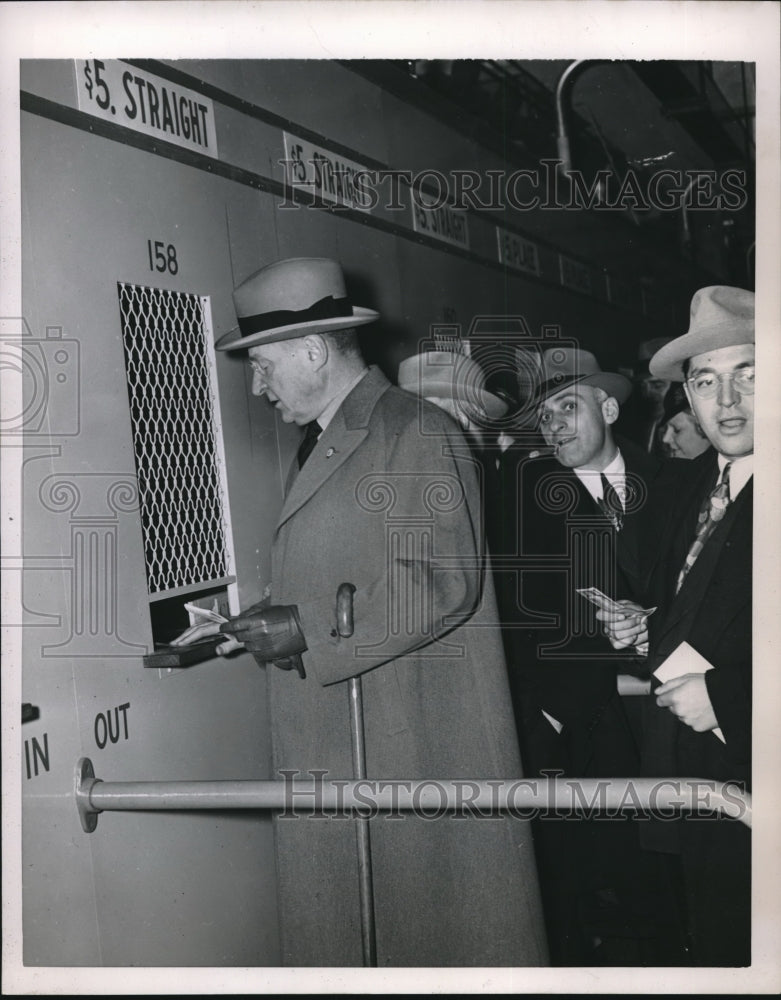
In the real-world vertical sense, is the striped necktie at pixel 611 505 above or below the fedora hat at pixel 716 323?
below

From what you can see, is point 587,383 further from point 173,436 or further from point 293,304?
point 173,436

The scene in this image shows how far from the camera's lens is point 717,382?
7.16 ft

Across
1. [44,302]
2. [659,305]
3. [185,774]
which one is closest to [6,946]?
[185,774]

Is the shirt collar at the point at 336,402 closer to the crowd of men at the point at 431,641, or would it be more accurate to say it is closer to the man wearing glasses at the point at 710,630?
the crowd of men at the point at 431,641

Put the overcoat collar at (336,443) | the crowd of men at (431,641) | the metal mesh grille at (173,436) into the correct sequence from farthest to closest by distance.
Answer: the metal mesh grille at (173,436) < the overcoat collar at (336,443) < the crowd of men at (431,641)

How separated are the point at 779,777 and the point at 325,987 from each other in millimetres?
983

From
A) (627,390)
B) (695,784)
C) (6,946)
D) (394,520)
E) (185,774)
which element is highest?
(627,390)

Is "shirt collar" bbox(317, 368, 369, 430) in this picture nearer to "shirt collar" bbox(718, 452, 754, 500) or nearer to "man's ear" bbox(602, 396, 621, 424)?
"shirt collar" bbox(718, 452, 754, 500)

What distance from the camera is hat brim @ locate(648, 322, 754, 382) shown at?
85.0 inches

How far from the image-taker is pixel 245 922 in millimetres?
2529

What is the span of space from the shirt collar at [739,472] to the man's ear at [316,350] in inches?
36.1

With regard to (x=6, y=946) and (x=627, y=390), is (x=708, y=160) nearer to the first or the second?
(x=627, y=390)

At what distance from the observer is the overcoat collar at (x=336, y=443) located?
2.12 m

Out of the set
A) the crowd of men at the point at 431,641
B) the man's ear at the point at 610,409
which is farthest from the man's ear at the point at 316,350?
the man's ear at the point at 610,409
